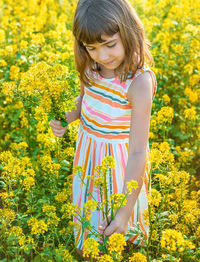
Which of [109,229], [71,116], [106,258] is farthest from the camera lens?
[71,116]

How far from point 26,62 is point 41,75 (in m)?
1.67

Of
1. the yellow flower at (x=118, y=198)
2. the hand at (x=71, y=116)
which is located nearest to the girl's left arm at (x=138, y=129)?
the yellow flower at (x=118, y=198)

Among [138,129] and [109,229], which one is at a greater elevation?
[138,129]

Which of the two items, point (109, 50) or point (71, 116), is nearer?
point (109, 50)

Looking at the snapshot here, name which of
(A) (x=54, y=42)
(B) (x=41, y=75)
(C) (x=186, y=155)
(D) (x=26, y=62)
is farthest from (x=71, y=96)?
(A) (x=54, y=42)

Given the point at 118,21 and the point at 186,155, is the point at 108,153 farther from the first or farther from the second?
the point at 186,155

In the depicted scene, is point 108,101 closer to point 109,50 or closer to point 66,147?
point 109,50

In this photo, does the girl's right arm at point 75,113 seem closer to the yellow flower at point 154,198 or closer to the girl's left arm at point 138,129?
the girl's left arm at point 138,129

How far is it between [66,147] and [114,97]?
0.83m

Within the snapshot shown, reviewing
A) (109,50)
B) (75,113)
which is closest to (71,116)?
(75,113)

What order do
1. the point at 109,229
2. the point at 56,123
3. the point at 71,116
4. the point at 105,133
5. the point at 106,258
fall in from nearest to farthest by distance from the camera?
the point at 106,258 → the point at 109,229 → the point at 56,123 → the point at 105,133 → the point at 71,116

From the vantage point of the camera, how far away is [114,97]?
6.78 feet

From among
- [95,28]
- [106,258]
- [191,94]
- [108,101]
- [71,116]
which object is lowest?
[106,258]

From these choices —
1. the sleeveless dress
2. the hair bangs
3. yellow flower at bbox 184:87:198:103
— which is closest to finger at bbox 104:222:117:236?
the sleeveless dress
